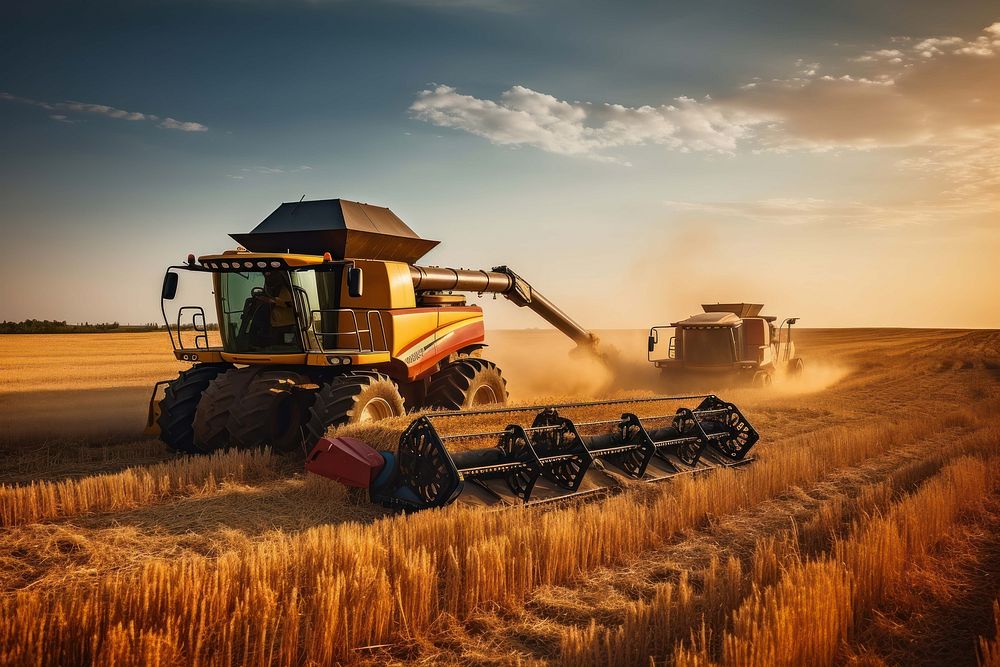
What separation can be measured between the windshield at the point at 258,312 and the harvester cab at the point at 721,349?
10866mm

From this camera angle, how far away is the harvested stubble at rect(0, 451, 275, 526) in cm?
604

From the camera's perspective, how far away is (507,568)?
171 inches

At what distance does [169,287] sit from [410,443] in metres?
4.40

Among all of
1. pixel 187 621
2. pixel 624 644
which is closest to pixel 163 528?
pixel 187 621

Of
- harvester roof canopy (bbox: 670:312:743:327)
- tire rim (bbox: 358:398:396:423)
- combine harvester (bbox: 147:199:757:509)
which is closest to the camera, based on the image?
combine harvester (bbox: 147:199:757:509)

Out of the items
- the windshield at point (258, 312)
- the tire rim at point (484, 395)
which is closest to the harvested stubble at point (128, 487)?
the windshield at point (258, 312)

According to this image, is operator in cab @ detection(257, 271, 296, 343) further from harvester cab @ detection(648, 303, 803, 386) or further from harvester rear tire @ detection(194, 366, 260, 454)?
harvester cab @ detection(648, 303, 803, 386)

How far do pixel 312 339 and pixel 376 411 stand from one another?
4.40 feet

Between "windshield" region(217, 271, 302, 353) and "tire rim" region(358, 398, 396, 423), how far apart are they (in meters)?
1.31

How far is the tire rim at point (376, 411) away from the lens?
7.71m

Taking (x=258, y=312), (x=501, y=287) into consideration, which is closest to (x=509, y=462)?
(x=258, y=312)

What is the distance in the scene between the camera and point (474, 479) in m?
6.27

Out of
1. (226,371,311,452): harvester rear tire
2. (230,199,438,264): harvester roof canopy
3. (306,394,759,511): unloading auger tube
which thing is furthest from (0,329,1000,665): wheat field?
(230,199,438,264): harvester roof canopy

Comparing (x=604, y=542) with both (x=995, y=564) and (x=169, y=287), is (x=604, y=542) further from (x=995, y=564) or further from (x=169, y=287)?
(x=169, y=287)
